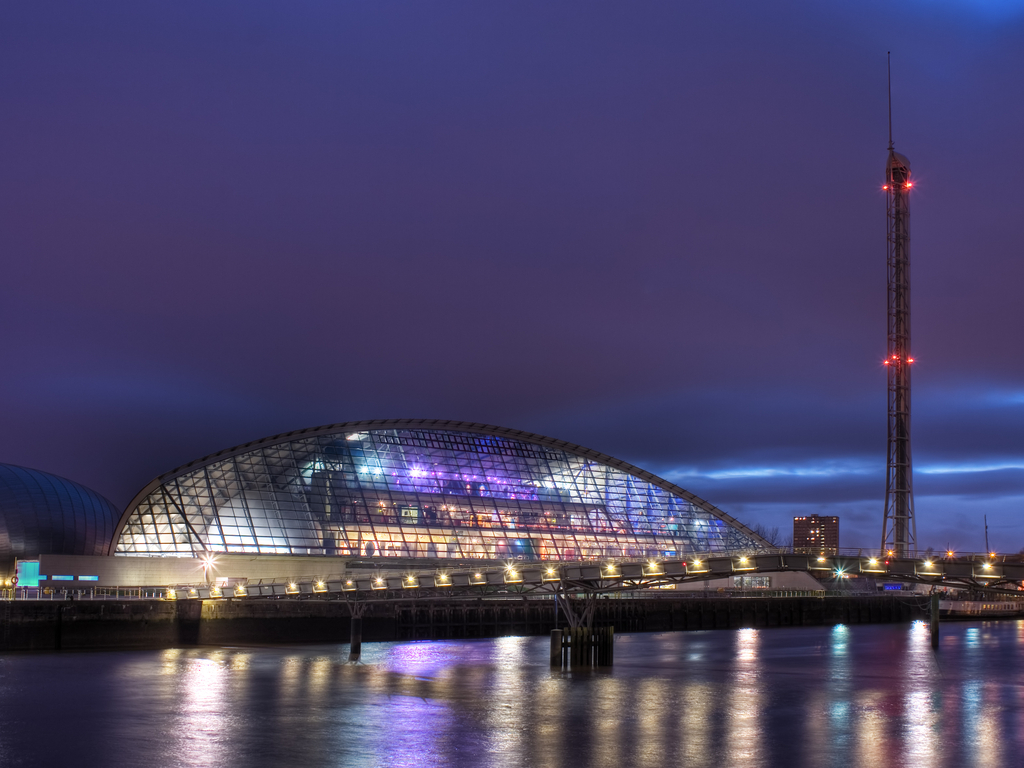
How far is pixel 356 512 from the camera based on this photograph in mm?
119938

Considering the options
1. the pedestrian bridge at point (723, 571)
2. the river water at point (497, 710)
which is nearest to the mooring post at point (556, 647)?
the river water at point (497, 710)

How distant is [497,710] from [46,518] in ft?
263

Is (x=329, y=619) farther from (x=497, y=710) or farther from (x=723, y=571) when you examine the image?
(x=497, y=710)

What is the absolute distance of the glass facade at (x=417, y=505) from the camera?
369 feet

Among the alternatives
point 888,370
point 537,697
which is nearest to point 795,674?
point 537,697

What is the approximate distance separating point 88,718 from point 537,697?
66.1 ft

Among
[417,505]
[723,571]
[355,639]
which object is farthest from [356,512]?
[723,571]

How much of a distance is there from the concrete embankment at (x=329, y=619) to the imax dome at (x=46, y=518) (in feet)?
Result: 100

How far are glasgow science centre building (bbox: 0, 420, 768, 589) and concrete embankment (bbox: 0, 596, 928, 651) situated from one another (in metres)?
7.77

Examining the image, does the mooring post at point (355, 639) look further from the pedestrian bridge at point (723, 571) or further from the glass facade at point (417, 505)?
the glass facade at point (417, 505)

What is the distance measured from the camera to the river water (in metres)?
37.6

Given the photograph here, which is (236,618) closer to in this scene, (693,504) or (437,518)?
(437,518)

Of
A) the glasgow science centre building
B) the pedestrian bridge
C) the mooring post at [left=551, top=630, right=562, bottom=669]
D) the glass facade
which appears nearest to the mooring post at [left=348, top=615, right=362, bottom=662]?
the pedestrian bridge

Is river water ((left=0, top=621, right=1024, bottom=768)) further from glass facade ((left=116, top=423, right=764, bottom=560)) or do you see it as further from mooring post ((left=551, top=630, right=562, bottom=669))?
glass facade ((left=116, top=423, right=764, bottom=560))
